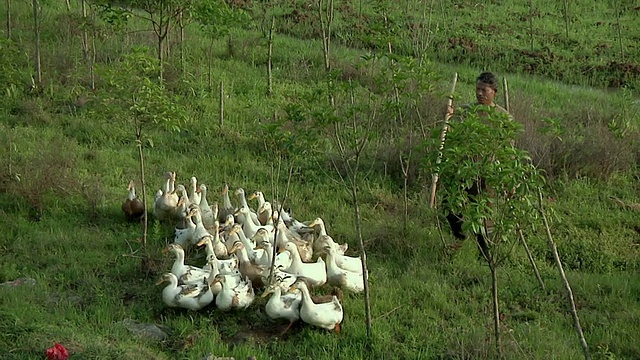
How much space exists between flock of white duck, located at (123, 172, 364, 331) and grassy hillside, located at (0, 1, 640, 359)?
20 centimetres

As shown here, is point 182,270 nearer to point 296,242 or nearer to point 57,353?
point 296,242

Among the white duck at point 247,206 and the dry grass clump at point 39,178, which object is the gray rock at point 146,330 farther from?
the dry grass clump at point 39,178

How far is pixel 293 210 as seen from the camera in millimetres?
9727

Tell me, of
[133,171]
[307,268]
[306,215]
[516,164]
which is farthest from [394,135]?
[516,164]

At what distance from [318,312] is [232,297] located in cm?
82

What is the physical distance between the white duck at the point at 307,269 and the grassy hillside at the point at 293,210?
1.34 ft

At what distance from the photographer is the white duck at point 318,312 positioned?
22.3 feet

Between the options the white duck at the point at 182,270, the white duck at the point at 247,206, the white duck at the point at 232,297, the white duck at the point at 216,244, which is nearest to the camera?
the white duck at the point at 232,297

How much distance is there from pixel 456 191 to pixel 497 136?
54 centimetres

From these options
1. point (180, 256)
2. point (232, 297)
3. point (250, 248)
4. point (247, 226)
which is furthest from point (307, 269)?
point (180, 256)

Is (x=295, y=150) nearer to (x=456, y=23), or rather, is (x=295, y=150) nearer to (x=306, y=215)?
(x=306, y=215)

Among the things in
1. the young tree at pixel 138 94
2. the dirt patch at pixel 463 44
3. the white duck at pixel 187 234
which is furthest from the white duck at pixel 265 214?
the dirt patch at pixel 463 44

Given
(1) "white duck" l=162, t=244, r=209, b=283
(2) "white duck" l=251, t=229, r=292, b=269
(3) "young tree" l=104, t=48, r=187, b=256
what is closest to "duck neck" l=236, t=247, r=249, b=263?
(2) "white duck" l=251, t=229, r=292, b=269

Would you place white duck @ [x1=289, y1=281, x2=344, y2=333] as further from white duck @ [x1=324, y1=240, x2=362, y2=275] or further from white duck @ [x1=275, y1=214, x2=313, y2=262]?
white duck @ [x1=275, y1=214, x2=313, y2=262]
